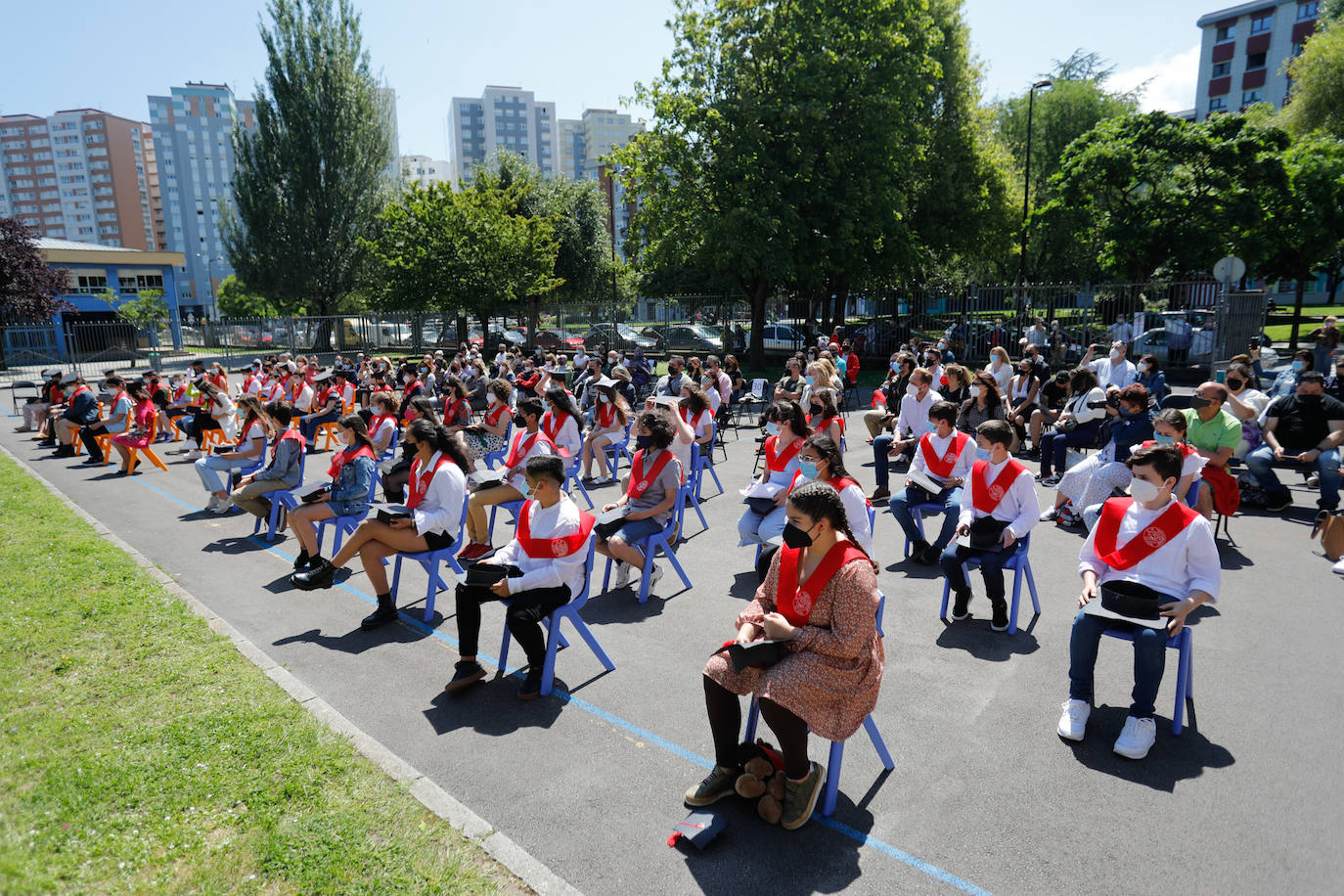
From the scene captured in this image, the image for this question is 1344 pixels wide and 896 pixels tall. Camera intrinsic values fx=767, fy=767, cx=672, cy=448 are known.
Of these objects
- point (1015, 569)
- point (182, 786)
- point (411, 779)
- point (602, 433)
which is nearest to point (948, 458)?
point (1015, 569)

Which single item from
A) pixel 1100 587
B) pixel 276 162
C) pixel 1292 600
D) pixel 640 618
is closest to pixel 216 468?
pixel 640 618

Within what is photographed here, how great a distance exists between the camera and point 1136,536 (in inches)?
174

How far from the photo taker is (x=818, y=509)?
3.53m

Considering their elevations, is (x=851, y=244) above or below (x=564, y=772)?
above

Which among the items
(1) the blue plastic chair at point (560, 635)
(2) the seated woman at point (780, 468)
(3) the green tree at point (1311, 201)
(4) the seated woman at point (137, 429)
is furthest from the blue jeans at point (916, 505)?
(3) the green tree at point (1311, 201)

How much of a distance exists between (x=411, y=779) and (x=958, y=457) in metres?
5.35

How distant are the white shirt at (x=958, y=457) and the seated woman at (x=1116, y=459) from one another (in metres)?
1.16

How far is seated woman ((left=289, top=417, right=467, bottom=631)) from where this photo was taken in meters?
5.95

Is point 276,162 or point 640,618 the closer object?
point 640,618

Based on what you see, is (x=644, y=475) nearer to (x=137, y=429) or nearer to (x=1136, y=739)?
(x=1136, y=739)

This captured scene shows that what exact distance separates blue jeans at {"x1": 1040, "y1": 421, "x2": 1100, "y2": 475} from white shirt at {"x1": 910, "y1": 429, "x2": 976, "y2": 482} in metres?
4.15

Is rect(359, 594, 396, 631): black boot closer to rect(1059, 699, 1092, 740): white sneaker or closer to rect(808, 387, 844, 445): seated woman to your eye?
rect(808, 387, 844, 445): seated woman

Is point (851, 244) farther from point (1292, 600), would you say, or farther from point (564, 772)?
point (564, 772)

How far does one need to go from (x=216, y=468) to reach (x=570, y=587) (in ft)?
23.7
